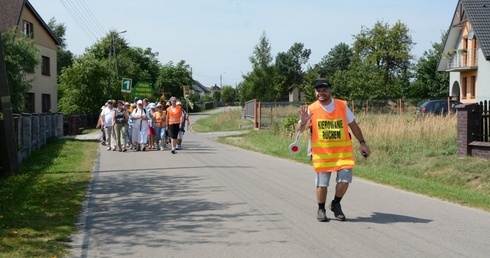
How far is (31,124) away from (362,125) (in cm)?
1069

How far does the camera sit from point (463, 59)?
4422 centimetres

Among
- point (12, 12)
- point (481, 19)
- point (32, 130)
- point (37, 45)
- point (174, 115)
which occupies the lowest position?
point (32, 130)

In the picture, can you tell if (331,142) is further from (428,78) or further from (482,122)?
A: (428,78)

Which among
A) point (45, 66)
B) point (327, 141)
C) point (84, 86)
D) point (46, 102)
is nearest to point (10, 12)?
point (45, 66)

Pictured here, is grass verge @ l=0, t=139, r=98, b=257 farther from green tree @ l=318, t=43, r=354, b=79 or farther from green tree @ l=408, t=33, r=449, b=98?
green tree @ l=318, t=43, r=354, b=79

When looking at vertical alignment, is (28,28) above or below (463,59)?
above

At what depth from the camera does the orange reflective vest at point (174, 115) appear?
751 inches

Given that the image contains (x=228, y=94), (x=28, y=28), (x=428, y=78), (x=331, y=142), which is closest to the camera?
(x=331, y=142)

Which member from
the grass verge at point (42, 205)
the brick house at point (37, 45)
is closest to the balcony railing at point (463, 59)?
the brick house at point (37, 45)

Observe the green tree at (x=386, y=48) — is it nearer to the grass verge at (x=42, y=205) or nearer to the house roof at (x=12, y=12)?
the house roof at (x=12, y=12)

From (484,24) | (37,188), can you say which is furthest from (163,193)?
(484,24)

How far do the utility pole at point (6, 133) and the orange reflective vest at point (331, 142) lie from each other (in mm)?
7221

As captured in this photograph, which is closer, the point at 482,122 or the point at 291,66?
the point at 482,122

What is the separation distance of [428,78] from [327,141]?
55970mm
